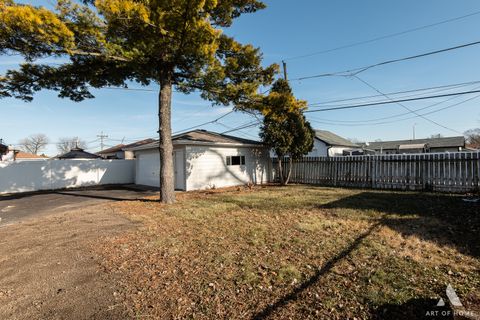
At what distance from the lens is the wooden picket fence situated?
1051 cm

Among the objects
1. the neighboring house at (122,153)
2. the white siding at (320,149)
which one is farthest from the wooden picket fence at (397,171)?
the neighboring house at (122,153)

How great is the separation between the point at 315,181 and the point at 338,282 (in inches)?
490

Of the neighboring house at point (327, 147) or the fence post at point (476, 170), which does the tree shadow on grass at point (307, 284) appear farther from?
the neighboring house at point (327, 147)

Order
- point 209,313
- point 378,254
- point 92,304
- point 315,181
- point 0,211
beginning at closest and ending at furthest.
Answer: point 209,313 → point 92,304 → point 378,254 → point 0,211 → point 315,181

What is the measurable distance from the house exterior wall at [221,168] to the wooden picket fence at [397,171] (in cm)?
180

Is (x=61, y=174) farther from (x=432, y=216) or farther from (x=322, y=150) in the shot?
(x=322, y=150)

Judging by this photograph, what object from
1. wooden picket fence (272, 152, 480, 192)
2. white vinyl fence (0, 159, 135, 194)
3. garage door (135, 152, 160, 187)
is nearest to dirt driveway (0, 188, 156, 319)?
garage door (135, 152, 160, 187)

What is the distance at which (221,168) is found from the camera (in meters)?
14.7

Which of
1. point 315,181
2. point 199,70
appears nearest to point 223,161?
point 315,181

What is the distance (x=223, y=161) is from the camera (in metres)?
14.8

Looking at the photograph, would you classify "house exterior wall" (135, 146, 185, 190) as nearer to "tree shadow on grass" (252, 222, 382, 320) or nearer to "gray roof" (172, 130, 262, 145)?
"gray roof" (172, 130, 262, 145)

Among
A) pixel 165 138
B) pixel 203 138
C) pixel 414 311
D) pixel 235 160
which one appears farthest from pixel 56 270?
pixel 235 160

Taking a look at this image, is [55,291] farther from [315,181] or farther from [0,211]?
[315,181]

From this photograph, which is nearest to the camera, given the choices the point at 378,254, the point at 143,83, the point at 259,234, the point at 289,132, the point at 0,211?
the point at 378,254
